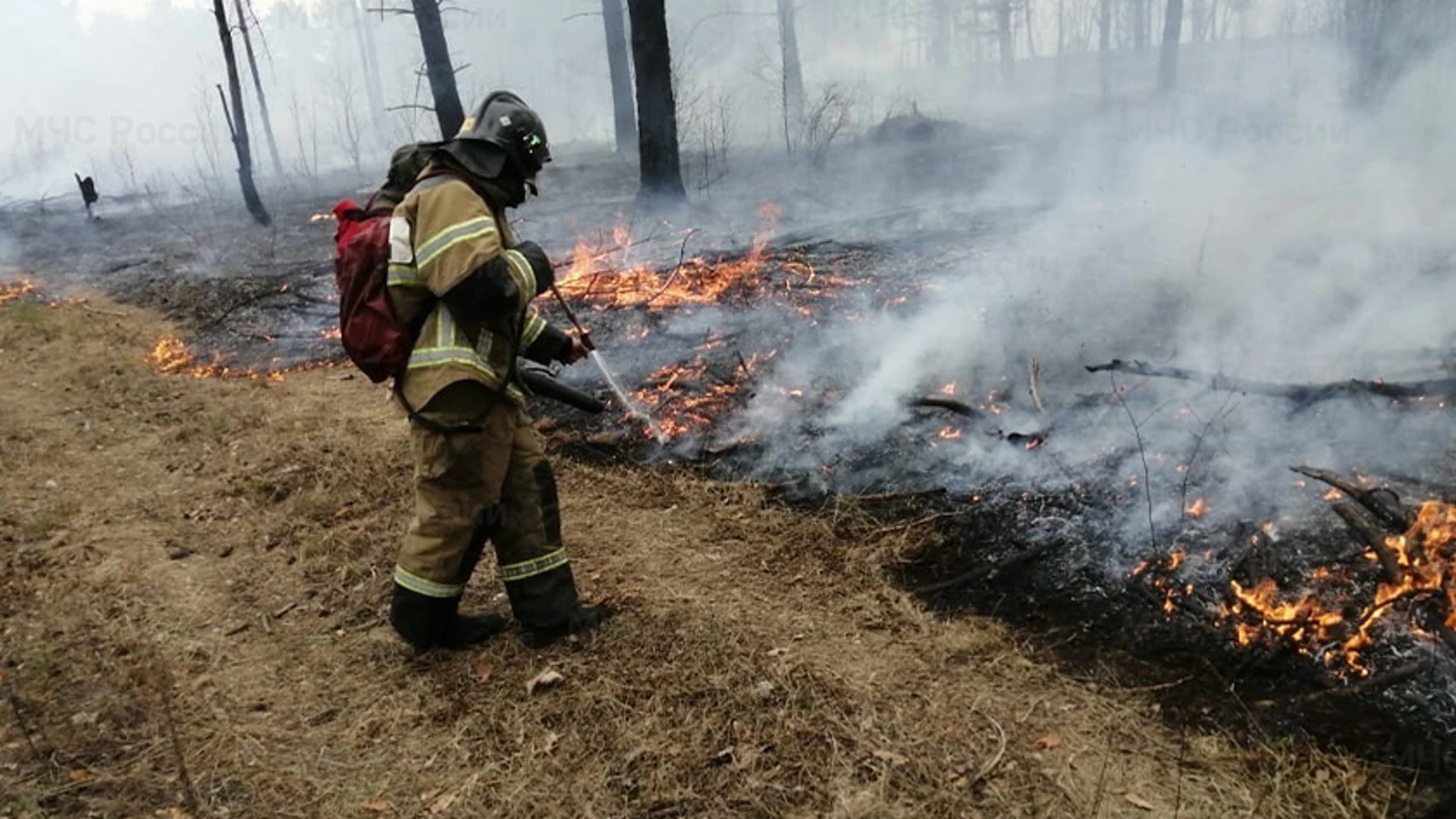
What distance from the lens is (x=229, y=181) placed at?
26734 mm

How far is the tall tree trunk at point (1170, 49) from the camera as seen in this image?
2570cm

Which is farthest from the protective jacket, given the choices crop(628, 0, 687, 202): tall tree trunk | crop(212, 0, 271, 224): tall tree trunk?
crop(212, 0, 271, 224): tall tree trunk

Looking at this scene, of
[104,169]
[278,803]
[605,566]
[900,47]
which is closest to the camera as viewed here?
[278,803]

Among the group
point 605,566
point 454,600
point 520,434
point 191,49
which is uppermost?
point 191,49

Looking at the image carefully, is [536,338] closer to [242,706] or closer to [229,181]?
[242,706]

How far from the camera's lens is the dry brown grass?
110 inches

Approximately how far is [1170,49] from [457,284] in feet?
94.6

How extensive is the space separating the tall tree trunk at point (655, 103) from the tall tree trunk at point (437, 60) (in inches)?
112

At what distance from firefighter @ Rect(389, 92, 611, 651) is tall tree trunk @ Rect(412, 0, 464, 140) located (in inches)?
414

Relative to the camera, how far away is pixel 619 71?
22.8 meters

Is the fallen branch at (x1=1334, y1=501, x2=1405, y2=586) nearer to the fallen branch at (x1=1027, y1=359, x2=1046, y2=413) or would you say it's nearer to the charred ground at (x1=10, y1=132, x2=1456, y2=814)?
the charred ground at (x1=10, y1=132, x2=1456, y2=814)

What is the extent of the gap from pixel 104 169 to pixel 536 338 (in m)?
37.2

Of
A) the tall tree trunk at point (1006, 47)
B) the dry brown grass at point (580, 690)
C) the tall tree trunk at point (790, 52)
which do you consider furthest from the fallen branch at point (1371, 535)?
the tall tree trunk at point (1006, 47)

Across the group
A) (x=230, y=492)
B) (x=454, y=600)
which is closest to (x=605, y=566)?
(x=454, y=600)
